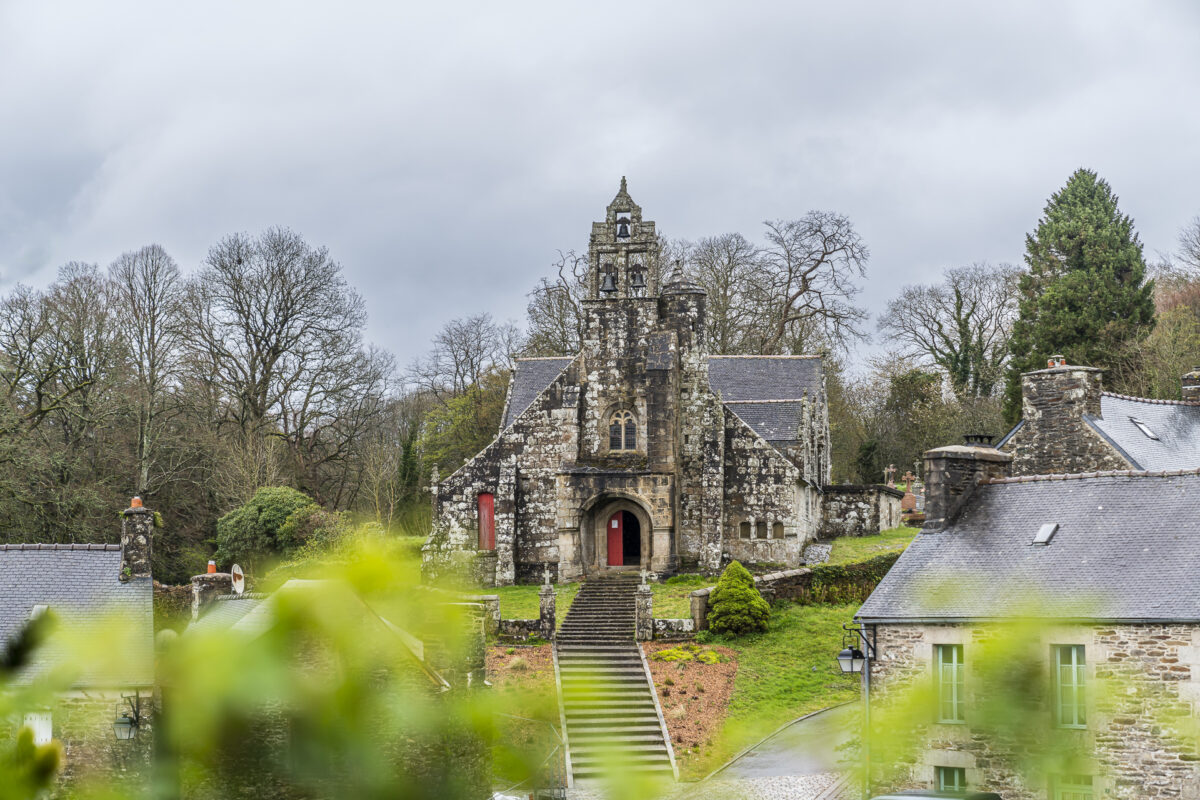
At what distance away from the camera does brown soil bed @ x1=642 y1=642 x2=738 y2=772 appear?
947 inches

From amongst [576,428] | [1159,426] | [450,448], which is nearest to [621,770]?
[1159,426]

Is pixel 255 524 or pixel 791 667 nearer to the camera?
pixel 791 667

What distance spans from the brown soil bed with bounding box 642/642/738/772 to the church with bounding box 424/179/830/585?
772 centimetres

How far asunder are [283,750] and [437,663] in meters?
0.35

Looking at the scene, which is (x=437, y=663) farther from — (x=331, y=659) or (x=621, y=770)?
(x=621, y=770)

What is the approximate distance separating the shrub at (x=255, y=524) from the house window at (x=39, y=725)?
34.1 m

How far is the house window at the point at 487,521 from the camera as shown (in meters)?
38.5

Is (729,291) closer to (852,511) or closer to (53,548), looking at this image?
(852,511)

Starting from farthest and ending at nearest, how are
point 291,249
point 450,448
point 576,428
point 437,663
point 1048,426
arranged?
point 450,448
point 291,249
point 576,428
point 1048,426
point 437,663

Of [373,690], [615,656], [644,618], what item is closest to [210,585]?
[615,656]

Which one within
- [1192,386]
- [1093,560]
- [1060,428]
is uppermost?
[1192,386]

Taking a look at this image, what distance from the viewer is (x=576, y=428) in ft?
121

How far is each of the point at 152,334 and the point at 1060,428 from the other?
31.1m

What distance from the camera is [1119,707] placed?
17.0 ft
